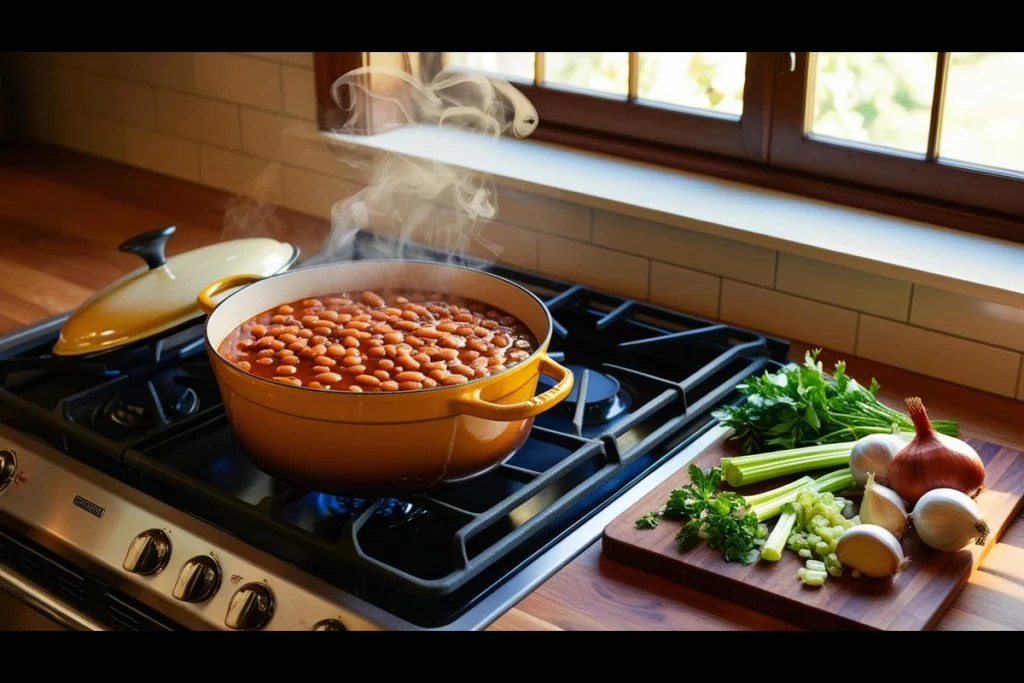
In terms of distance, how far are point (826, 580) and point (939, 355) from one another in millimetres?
545

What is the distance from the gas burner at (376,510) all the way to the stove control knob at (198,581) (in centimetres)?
13

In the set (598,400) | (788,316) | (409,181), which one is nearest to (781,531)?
(598,400)

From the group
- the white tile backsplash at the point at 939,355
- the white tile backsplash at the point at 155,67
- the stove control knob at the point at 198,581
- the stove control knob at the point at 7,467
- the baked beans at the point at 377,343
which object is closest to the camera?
the stove control knob at the point at 198,581

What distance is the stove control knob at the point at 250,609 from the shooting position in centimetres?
109

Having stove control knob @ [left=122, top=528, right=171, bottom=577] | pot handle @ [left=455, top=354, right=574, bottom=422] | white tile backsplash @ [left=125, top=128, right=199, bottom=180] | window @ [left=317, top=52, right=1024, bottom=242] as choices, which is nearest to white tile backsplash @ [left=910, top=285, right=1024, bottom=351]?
window @ [left=317, top=52, right=1024, bottom=242]

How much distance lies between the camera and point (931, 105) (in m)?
1.55

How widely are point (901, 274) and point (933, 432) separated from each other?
0.34 m

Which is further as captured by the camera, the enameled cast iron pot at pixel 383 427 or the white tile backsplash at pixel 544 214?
the white tile backsplash at pixel 544 214

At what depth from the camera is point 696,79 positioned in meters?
1.79

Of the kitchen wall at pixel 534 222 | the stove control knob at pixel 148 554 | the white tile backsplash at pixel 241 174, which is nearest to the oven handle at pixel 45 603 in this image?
the stove control knob at pixel 148 554

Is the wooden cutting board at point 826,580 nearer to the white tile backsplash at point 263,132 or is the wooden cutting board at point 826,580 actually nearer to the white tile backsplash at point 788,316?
the white tile backsplash at point 788,316
